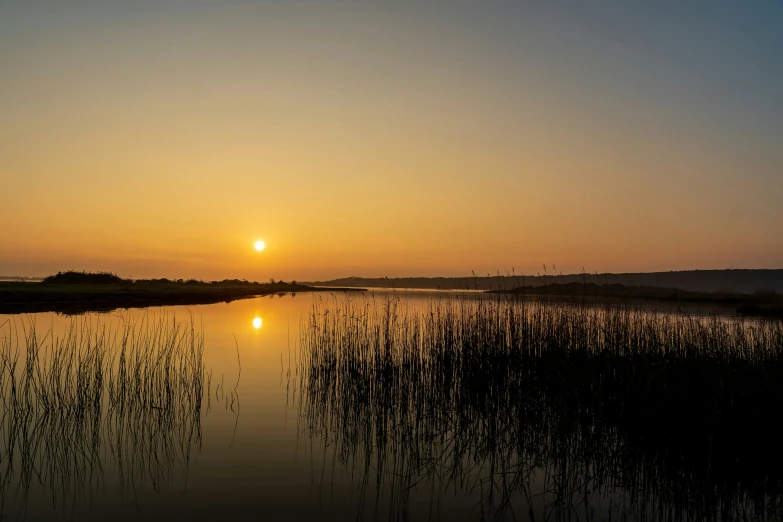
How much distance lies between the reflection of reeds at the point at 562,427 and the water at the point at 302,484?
4 centimetres

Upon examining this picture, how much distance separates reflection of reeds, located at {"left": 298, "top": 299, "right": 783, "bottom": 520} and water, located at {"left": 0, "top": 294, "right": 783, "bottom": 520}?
37 millimetres

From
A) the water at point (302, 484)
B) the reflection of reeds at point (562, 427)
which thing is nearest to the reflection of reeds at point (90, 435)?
the water at point (302, 484)

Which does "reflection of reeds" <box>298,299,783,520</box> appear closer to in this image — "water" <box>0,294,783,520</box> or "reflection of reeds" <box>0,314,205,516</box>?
"water" <box>0,294,783,520</box>

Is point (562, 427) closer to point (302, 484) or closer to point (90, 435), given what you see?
point (302, 484)

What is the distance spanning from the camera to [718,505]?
5.38 metres

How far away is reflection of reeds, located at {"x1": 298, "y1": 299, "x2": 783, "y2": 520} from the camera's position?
555cm

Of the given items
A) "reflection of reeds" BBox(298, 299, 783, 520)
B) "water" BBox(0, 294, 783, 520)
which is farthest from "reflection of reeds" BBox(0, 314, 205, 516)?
"reflection of reeds" BBox(298, 299, 783, 520)

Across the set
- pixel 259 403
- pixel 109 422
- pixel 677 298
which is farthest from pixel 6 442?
pixel 677 298

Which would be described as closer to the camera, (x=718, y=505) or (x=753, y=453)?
→ (x=718, y=505)

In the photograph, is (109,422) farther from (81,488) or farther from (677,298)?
(677,298)

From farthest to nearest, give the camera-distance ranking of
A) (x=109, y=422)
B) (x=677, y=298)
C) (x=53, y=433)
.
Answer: (x=677, y=298) < (x=109, y=422) < (x=53, y=433)

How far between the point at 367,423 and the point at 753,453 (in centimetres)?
526

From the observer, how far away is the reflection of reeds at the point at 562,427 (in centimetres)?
555

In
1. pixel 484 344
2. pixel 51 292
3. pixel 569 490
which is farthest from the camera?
pixel 51 292
